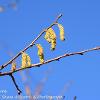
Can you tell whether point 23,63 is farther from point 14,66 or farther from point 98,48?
point 98,48

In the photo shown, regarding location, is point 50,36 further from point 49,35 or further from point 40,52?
point 40,52

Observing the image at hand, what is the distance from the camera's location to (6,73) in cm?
193

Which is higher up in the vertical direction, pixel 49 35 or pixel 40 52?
pixel 49 35

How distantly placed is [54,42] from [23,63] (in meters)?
0.27

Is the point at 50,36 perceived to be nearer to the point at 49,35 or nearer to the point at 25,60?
the point at 49,35

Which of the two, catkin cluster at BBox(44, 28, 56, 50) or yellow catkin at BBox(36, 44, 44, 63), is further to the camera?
catkin cluster at BBox(44, 28, 56, 50)

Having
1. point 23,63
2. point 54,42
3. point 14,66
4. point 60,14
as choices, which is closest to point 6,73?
point 14,66

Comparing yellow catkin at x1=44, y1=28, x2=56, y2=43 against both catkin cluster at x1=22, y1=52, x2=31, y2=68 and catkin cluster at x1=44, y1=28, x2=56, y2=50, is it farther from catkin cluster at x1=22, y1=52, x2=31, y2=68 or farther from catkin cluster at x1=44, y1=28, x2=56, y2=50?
catkin cluster at x1=22, y1=52, x2=31, y2=68

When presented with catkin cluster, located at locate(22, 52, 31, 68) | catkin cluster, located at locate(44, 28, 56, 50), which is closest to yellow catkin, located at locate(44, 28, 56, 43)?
catkin cluster, located at locate(44, 28, 56, 50)

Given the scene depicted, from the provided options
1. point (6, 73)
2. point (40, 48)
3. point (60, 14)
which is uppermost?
point (60, 14)

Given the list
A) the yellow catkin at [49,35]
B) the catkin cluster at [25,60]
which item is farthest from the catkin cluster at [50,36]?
the catkin cluster at [25,60]

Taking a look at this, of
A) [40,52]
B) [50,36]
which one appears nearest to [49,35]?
[50,36]

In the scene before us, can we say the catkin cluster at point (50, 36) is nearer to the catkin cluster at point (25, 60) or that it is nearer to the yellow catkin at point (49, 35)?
the yellow catkin at point (49, 35)

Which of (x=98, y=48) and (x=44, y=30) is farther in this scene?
(x=44, y=30)
